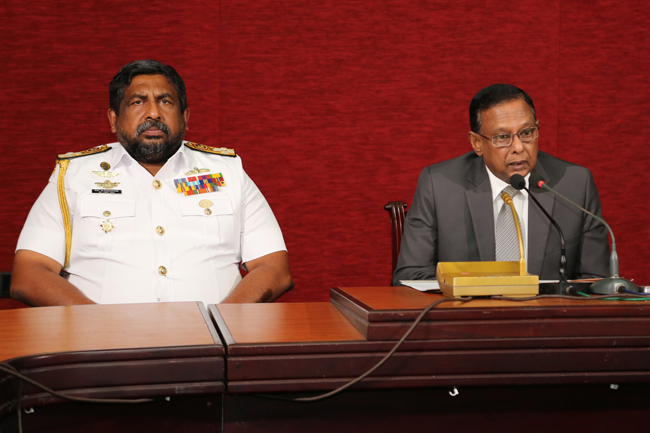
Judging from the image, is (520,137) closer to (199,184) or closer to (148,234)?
(199,184)

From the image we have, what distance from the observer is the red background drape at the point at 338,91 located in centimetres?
295

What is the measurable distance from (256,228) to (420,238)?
1.91ft

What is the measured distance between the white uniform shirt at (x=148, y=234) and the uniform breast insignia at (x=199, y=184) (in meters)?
0.02

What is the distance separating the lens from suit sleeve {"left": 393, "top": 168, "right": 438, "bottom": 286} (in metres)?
2.14

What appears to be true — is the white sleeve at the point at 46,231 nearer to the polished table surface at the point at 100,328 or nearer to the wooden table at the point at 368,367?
the polished table surface at the point at 100,328

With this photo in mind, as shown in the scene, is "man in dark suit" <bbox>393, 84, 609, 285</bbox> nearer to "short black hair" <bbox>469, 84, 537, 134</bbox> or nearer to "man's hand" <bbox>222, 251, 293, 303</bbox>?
"short black hair" <bbox>469, 84, 537, 134</bbox>

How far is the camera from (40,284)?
1.94 m

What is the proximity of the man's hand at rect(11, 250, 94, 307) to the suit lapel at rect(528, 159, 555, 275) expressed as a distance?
1424 mm

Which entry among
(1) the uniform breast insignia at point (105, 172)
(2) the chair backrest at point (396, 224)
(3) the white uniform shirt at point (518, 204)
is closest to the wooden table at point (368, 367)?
(3) the white uniform shirt at point (518, 204)

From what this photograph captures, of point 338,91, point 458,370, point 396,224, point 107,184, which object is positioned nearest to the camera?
point 458,370

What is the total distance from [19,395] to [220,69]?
7.59 feet

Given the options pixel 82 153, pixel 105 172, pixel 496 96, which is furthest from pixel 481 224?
pixel 82 153

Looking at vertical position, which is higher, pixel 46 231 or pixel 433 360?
pixel 46 231

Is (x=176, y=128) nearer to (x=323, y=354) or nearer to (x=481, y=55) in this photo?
(x=323, y=354)
